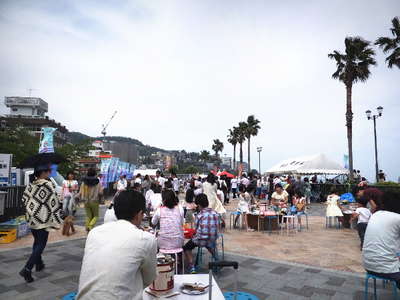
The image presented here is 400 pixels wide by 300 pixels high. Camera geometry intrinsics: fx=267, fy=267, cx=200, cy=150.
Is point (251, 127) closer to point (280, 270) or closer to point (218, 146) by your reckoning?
point (218, 146)

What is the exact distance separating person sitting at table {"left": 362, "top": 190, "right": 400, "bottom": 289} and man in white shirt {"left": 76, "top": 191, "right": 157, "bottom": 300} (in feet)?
9.16

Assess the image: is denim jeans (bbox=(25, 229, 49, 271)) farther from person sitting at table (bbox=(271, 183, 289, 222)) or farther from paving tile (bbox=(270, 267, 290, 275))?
person sitting at table (bbox=(271, 183, 289, 222))

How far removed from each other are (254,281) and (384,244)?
2.22 meters

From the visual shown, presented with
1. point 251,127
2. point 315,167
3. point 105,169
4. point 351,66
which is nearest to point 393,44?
point 351,66

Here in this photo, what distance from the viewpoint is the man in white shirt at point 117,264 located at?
68.1 inches

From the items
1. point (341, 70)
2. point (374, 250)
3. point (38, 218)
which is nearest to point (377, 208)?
point (374, 250)

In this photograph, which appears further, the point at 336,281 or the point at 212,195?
the point at 212,195

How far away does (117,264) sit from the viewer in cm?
174

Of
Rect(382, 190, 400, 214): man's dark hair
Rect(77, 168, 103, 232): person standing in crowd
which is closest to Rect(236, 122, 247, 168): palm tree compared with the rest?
Rect(77, 168, 103, 232): person standing in crowd

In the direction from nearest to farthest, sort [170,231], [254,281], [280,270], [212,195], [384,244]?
[384,244] → [170,231] → [254,281] → [280,270] → [212,195]

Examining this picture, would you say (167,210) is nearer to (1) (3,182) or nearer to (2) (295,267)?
(2) (295,267)

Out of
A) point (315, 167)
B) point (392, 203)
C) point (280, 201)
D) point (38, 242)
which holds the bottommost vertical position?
point (38, 242)

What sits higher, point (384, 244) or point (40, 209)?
point (40, 209)

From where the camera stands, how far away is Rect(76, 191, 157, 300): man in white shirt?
1729mm
